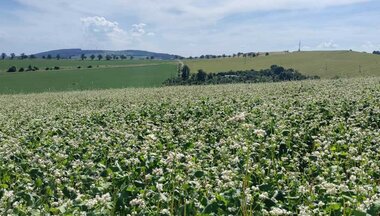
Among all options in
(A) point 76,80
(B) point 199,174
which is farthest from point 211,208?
(A) point 76,80

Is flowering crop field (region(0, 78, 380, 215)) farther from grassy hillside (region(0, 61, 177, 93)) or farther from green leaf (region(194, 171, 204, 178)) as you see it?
grassy hillside (region(0, 61, 177, 93))

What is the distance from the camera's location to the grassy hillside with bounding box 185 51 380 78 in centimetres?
9775

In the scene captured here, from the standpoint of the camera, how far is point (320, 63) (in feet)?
376

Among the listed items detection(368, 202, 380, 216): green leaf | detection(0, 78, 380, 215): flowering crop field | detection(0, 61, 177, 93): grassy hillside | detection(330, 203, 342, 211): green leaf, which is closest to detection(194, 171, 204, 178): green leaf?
detection(0, 78, 380, 215): flowering crop field

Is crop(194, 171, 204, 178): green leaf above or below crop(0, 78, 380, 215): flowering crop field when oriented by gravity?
above

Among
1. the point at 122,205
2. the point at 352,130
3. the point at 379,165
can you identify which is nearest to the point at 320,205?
the point at 122,205

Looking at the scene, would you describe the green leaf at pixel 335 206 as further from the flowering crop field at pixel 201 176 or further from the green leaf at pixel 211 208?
the green leaf at pixel 211 208

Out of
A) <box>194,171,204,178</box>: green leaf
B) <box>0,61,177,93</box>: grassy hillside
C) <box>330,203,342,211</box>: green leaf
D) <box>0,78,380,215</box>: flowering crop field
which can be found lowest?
<box>0,61,177,93</box>: grassy hillside

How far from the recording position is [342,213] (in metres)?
5.08

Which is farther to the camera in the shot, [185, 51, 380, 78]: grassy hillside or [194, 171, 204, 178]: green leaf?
[185, 51, 380, 78]: grassy hillside

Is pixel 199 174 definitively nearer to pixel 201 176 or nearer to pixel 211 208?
pixel 201 176

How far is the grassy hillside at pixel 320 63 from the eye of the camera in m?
97.8

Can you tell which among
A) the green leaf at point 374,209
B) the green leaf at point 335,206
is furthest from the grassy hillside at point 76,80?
the green leaf at point 374,209

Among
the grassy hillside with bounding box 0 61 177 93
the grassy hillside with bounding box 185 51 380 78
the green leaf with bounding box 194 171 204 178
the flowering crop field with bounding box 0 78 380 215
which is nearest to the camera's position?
the flowering crop field with bounding box 0 78 380 215
